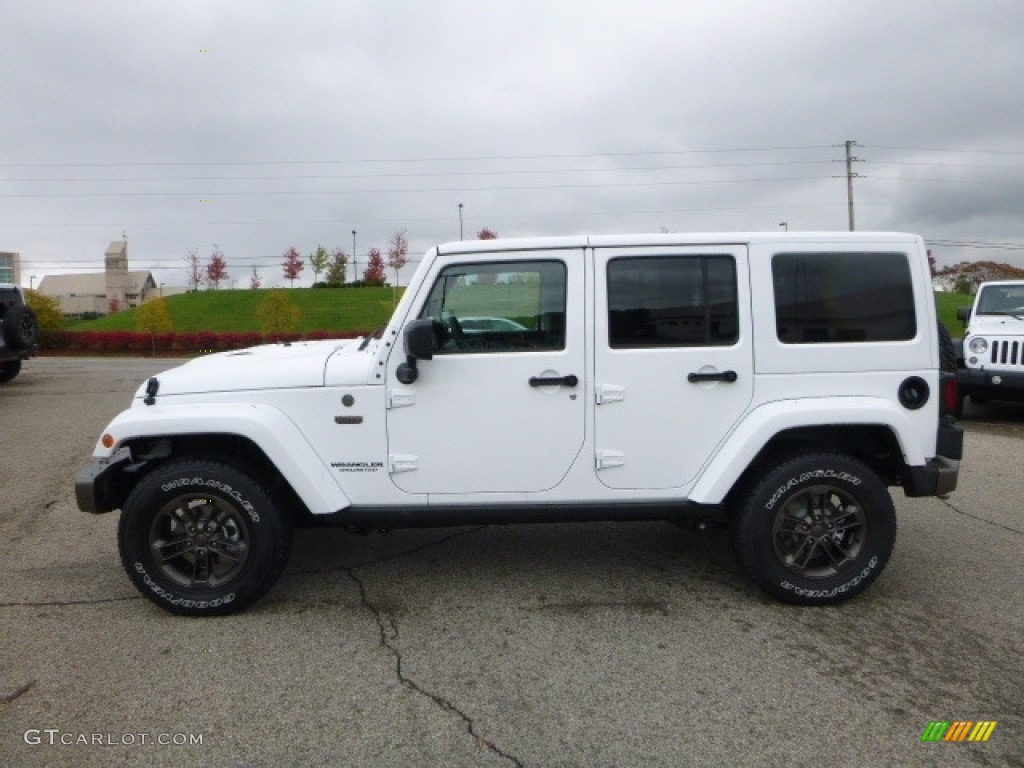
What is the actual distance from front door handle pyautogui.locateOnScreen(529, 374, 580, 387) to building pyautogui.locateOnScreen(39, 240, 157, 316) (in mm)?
105475

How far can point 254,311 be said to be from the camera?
203 feet

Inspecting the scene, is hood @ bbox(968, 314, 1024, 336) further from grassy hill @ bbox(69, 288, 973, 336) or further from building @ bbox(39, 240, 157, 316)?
building @ bbox(39, 240, 157, 316)

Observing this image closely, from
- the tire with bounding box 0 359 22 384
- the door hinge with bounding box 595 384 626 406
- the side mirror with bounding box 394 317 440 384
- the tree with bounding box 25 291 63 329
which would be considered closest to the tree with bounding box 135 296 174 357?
the tree with bounding box 25 291 63 329

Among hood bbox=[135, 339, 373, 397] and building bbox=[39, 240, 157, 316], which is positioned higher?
building bbox=[39, 240, 157, 316]

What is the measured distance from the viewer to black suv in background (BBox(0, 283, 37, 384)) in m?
13.1

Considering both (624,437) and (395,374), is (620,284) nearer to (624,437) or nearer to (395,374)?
(624,437)

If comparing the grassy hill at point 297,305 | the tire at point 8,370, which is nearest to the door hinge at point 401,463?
the tire at point 8,370

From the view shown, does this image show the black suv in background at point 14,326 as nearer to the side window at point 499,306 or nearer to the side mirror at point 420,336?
the side window at point 499,306

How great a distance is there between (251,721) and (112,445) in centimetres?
171

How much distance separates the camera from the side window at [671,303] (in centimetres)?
389

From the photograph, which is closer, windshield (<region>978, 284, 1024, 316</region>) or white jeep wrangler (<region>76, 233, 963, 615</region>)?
white jeep wrangler (<region>76, 233, 963, 615</region>)

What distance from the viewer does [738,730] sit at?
9.37 feet

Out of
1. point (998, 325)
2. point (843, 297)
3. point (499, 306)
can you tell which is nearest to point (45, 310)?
point (998, 325)

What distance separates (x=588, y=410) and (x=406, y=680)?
5.06 feet
